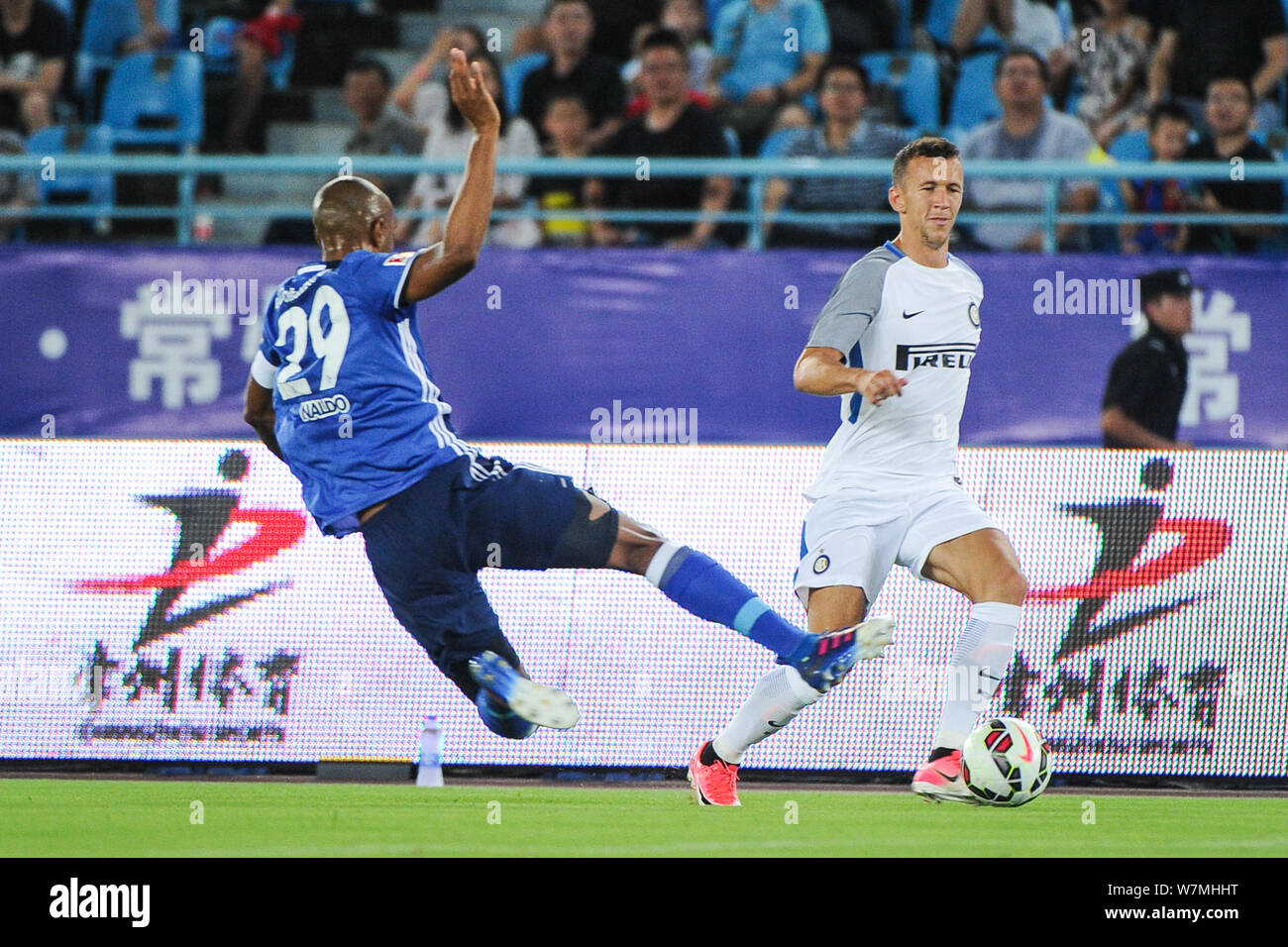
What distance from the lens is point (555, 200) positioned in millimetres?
13648

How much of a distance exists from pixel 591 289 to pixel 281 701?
4103 mm

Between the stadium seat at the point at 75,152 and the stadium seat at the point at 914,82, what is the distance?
5.55 metres

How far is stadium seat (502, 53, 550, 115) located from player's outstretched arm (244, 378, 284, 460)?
22.5 feet

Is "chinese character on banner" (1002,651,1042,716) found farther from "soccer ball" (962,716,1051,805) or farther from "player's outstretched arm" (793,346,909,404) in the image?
"player's outstretched arm" (793,346,909,404)

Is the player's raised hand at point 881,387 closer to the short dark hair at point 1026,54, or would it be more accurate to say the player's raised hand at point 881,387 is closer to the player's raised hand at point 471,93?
the player's raised hand at point 471,93

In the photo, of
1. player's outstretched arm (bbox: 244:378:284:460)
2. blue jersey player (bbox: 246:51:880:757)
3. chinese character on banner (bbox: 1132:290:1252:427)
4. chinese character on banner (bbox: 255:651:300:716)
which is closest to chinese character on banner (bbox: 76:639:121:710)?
chinese character on banner (bbox: 255:651:300:716)

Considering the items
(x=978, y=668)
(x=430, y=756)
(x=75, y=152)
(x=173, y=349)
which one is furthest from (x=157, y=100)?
(x=978, y=668)

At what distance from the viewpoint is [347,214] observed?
24.0ft

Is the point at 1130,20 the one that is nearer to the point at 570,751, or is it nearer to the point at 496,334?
the point at 496,334

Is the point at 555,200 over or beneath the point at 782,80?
beneath

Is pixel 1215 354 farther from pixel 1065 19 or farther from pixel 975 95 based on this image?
pixel 1065 19

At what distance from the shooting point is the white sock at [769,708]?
7500mm

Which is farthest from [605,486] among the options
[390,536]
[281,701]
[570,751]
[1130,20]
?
[1130,20]
